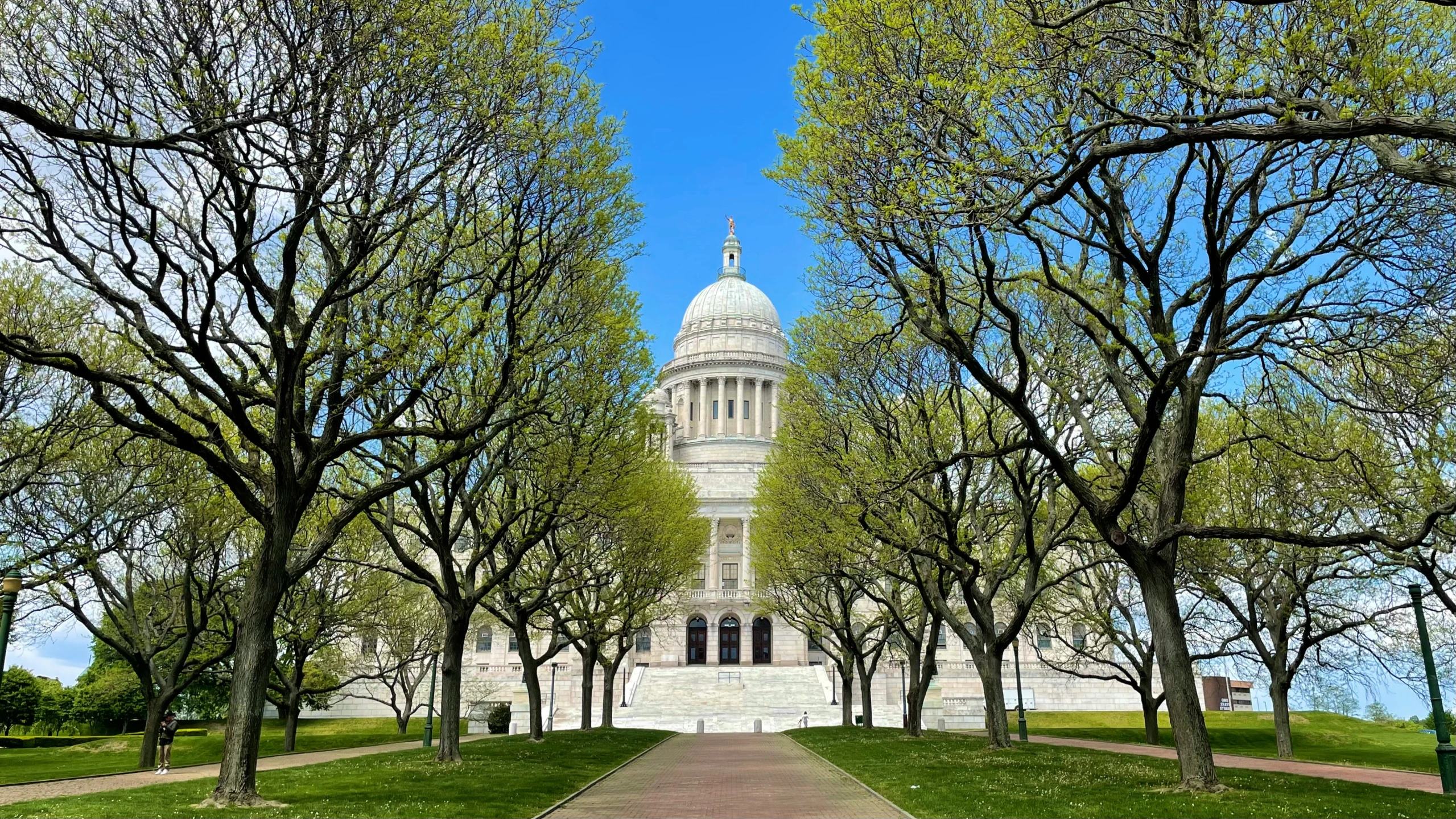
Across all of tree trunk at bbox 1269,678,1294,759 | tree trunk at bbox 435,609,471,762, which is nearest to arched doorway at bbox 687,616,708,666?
tree trunk at bbox 1269,678,1294,759

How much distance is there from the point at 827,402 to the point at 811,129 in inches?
566

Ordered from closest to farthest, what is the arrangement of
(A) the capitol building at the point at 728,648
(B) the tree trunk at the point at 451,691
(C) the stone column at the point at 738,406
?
(B) the tree trunk at the point at 451,691 → (A) the capitol building at the point at 728,648 → (C) the stone column at the point at 738,406

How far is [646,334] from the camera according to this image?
26969 mm

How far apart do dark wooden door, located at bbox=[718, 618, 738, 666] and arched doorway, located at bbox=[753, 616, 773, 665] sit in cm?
174

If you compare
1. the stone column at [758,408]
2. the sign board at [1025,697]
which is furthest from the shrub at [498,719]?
the stone column at [758,408]

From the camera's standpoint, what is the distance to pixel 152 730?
1203 inches

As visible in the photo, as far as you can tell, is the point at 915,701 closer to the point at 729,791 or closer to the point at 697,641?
the point at 729,791

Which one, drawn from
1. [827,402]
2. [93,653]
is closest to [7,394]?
[827,402]

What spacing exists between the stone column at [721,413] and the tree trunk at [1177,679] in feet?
315

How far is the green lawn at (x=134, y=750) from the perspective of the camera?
28.3 metres

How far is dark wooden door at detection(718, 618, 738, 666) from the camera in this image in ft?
295

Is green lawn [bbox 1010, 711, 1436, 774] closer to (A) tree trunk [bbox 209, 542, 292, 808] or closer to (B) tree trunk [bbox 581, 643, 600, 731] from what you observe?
(A) tree trunk [bbox 209, 542, 292, 808]

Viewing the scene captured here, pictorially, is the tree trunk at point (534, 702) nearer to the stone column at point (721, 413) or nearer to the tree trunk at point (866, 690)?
the tree trunk at point (866, 690)

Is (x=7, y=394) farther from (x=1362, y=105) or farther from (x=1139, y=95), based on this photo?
(x=1362, y=105)
